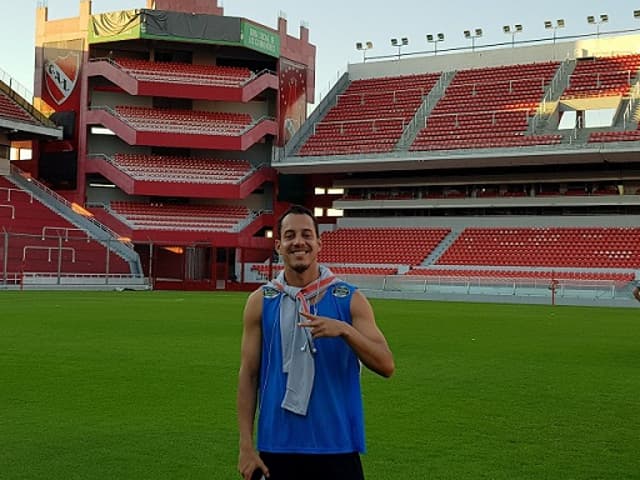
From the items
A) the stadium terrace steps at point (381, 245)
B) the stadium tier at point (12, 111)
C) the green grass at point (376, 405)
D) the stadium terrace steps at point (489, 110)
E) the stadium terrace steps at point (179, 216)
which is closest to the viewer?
the green grass at point (376, 405)

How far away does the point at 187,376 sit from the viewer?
11898 mm

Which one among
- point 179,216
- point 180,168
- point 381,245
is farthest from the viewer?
point 180,168

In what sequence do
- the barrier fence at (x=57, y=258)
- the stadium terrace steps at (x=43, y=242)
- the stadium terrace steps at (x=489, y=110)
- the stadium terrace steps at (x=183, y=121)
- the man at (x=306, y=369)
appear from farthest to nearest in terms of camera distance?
the stadium terrace steps at (x=183, y=121)
the stadium terrace steps at (x=489, y=110)
the stadium terrace steps at (x=43, y=242)
the barrier fence at (x=57, y=258)
the man at (x=306, y=369)

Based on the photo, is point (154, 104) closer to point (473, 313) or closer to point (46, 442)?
point (473, 313)

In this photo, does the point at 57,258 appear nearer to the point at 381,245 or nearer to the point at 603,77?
the point at 381,245

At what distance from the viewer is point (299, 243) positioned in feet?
12.4

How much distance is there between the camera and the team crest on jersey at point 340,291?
3.71 m

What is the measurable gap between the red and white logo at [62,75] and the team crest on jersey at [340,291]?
50.1 m

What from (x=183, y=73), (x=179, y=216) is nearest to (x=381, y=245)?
(x=179, y=216)

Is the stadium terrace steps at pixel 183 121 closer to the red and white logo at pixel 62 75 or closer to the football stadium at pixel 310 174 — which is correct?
the football stadium at pixel 310 174

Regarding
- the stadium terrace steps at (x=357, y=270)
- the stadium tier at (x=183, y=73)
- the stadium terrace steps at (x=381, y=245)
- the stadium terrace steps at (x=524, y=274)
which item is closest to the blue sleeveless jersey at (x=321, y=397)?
the stadium terrace steps at (x=524, y=274)

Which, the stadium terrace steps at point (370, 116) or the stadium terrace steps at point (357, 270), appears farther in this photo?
the stadium terrace steps at point (370, 116)

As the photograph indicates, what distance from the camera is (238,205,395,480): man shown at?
3.60m

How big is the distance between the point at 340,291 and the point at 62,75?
51.0m
